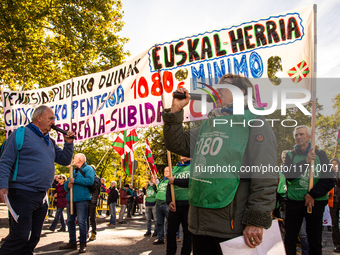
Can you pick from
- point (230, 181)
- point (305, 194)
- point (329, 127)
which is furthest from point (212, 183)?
A: point (329, 127)

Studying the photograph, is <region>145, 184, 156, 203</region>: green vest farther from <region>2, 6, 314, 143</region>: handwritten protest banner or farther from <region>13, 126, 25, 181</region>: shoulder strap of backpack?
<region>13, 126, 25, 181</region>: shoulder strap of backpack

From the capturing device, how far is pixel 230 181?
7.13 ft

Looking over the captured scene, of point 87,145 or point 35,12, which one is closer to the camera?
point 35,12

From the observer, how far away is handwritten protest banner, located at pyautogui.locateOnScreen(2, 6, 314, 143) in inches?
161

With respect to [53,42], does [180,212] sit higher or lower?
lower

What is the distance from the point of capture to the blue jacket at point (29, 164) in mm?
3426

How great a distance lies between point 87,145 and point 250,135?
3489 cm

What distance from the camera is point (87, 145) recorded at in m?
35.5

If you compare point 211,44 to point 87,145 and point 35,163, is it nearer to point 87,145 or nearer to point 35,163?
point 35,163

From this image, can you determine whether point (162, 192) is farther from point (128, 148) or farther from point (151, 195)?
point (151, 195)

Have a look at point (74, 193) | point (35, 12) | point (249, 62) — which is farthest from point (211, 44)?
point (35, 12)

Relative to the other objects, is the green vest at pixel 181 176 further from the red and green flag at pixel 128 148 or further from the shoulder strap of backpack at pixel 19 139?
the red and green flag at pixel 128 148

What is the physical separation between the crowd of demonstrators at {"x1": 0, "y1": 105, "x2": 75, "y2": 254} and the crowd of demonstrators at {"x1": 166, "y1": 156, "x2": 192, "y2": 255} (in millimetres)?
1899

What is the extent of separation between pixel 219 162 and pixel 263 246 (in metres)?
0.64
